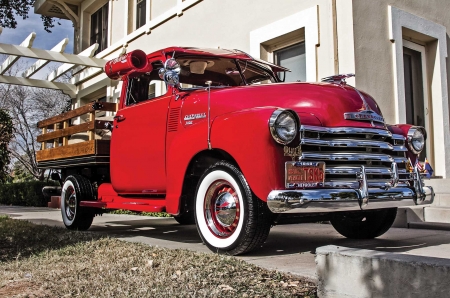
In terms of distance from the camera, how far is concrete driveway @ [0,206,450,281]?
3.91 metres

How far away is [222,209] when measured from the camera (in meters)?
4.19

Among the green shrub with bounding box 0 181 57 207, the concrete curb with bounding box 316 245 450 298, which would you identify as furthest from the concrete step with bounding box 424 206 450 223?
the green shrub with bounding box 0 181 57 207

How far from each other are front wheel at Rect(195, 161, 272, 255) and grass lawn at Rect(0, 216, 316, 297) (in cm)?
21

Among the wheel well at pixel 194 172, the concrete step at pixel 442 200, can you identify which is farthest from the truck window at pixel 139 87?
the concrete step at pixel 442 200

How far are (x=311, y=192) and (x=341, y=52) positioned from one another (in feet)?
13.6

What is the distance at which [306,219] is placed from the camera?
14.3 ft

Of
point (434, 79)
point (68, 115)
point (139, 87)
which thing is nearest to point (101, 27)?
point (68, 115)

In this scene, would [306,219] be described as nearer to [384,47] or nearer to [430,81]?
[384,47]

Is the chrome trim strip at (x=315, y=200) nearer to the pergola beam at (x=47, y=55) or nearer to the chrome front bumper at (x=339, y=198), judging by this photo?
the chrome front bumper at (x=339, y=198)

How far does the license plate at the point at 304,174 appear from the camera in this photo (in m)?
3.67

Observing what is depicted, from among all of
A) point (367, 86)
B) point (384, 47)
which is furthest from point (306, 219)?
point (384, 47)

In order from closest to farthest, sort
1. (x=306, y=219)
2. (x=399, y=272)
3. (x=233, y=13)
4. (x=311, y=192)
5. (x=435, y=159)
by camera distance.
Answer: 1. (x=399, y=272)
2. (x=311, y=192)
3. (x=306, y=219)
4. (x=435, y=159)
5. (x=233, y=13)

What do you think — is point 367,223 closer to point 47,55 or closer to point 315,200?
point 315,200

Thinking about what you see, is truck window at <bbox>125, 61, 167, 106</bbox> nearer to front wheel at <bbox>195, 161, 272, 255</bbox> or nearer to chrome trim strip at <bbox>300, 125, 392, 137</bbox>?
front wheel at <bbox>195, 161, 272, 255</bbox>
